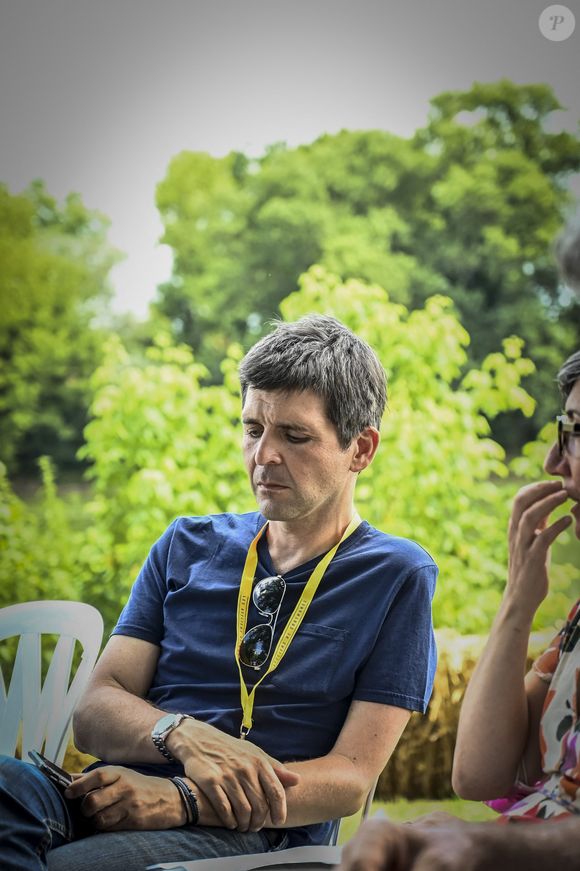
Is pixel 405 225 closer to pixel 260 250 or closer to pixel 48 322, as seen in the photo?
pixel 260 250

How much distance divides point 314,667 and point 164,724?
0.29 metres

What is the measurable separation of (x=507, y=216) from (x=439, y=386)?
1817mm

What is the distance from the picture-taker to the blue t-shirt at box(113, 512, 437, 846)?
5.99 feet

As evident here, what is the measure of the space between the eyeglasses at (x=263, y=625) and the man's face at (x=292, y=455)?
0.14m

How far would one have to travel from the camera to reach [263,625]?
193 cm

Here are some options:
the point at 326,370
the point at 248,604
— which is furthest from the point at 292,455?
the point at 248,604

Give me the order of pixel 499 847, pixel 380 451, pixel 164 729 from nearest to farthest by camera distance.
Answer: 1. pixel 499 847
2. pixel 164 729
3. pixel 380 451

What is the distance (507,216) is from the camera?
20.2 ft

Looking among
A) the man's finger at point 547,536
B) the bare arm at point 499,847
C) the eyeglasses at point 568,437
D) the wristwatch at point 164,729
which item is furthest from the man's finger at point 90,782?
the bare arm at point 499,847

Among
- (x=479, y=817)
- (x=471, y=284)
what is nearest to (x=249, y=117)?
(x=471, y=284)

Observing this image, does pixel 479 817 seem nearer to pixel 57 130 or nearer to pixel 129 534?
pixel 129 534

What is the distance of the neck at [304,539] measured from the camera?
2.01 m

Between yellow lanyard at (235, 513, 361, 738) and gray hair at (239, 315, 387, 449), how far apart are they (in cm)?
23

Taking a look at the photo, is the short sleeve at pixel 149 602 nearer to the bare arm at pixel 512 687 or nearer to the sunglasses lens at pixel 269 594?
the sunglasses lens at pixel 269 594
